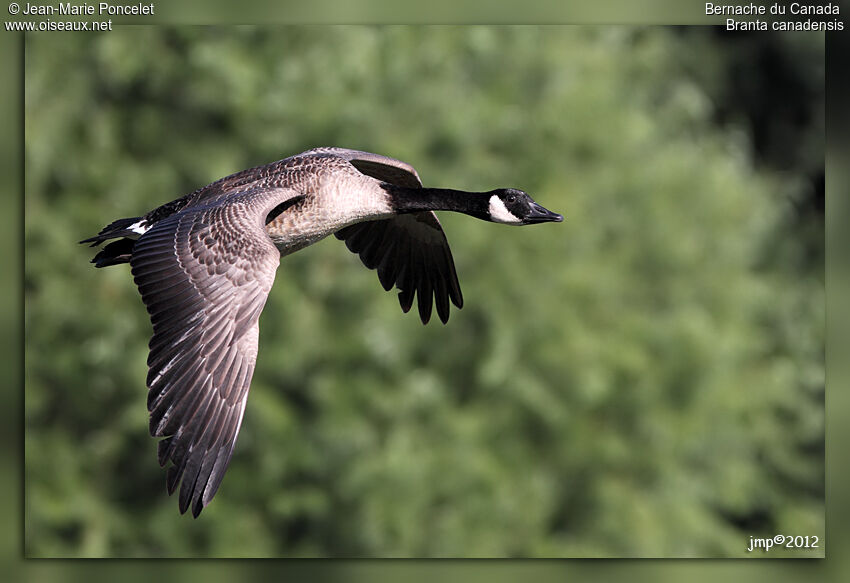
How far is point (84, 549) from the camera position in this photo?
67.6ft

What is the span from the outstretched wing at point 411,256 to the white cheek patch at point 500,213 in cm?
111

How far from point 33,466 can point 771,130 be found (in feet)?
51.9

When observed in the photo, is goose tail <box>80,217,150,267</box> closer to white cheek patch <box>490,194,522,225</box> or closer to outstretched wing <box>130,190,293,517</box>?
outstretched wing <box>130,190,293,517</box>

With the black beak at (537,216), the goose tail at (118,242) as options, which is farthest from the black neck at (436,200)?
the goose tail at (118,242)

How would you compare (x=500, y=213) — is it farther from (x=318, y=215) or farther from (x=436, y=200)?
(x=318, y=215)

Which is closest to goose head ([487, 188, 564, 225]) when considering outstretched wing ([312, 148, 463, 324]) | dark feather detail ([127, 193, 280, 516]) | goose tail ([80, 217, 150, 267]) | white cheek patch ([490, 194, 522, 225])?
white cheek patch ([490, 194, 522, 225])

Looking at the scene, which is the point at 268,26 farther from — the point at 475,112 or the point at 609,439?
the point at 609,439

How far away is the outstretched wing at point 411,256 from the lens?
8461mm

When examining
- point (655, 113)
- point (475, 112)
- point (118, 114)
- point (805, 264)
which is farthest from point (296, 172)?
point (805, 264)

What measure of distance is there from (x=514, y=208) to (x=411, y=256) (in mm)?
1415

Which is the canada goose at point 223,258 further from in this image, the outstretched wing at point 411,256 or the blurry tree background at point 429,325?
the blurry tree background at point 429,325

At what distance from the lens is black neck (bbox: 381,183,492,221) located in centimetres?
729

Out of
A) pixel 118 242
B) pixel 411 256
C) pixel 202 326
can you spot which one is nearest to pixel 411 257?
pixel 411 256

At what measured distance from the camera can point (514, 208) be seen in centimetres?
725
